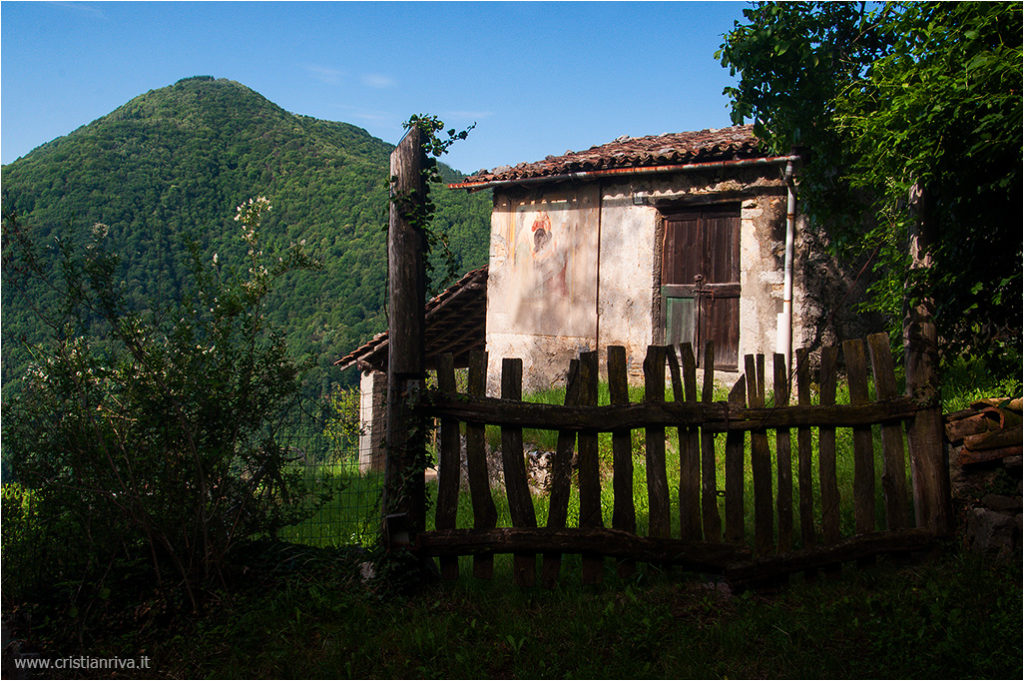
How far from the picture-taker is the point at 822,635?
3682 mm

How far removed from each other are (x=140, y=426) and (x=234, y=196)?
42.3 meters

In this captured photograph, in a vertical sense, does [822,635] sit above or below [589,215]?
below

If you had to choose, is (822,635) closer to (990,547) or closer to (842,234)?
(990,547)

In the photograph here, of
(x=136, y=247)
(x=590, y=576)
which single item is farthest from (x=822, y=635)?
(x=136, y=247)

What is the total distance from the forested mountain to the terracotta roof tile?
1856 centimetres

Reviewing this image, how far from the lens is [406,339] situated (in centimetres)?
444

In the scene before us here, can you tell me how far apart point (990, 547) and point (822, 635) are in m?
1.40

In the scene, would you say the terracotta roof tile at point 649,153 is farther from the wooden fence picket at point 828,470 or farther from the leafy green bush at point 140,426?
the leafy green bush at point 140,426

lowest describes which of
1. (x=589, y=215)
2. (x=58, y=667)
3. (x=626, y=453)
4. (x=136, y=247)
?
(x=58, y=667)

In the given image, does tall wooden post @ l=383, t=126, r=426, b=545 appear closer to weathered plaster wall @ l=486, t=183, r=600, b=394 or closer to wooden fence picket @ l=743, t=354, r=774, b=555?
wooden fence picket @ l=743, t=354, r=774, b=555

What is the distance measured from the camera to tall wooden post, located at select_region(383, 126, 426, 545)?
14.3 feet

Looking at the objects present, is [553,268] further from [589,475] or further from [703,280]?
[589,475]

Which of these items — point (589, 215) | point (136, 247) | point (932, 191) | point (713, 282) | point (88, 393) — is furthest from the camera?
point (136, 247)

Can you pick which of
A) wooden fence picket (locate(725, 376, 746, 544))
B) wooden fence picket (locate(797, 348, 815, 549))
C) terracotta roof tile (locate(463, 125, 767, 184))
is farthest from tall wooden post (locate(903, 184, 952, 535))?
terracotta roof tile (locate(463, 125, 767, 184))
